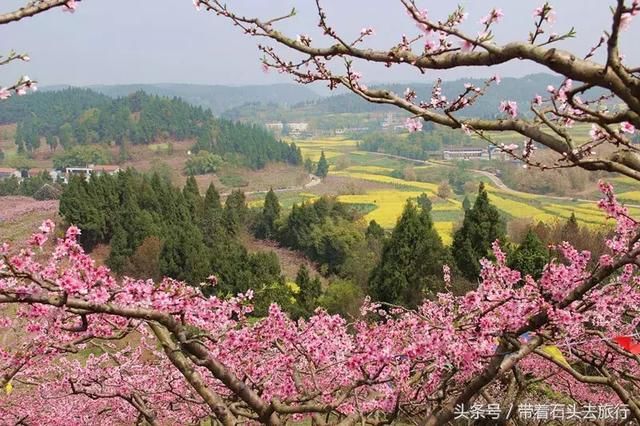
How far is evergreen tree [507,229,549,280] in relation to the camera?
640 inches

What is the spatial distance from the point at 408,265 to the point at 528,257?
15.4 feet

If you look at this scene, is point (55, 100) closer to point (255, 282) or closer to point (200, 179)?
point (200, 179)

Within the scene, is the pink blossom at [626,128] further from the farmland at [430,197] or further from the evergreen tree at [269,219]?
the evergreen tree at [269,219]

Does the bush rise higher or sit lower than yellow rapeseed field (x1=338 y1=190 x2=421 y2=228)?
higher

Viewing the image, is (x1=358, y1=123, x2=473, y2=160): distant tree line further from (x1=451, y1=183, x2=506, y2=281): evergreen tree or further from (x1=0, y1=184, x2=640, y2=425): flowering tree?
(x1=0, y1=184, x2=640, y2=425): flowering tree

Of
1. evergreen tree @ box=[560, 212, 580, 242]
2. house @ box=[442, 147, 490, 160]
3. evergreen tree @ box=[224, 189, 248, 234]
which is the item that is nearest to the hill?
house @ box=[442, 147, 490, 160]

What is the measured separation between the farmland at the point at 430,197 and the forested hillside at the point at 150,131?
11666 mm

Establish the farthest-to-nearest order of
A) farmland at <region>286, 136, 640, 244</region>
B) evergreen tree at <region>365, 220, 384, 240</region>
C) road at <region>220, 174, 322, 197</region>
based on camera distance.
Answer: road at <region>220, 174, 322, 197</region> → farmland at <region>286, 136, 640, 244</region> → evergreen tree at <region>365, 220, 384, 240</region>

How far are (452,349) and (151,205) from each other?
104 feet

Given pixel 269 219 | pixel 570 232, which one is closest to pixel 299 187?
pixel 269 219

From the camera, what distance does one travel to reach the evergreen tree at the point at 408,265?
19.7 metres

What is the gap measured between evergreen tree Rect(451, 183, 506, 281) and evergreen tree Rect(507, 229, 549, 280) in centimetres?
200

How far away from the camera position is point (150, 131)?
93.9 metres

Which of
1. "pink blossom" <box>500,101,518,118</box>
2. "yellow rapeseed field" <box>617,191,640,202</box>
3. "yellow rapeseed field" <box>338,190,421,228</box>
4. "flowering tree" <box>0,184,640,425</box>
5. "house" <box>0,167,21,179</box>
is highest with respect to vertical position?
"pink blossom" <box>500,101,518,118</box>
